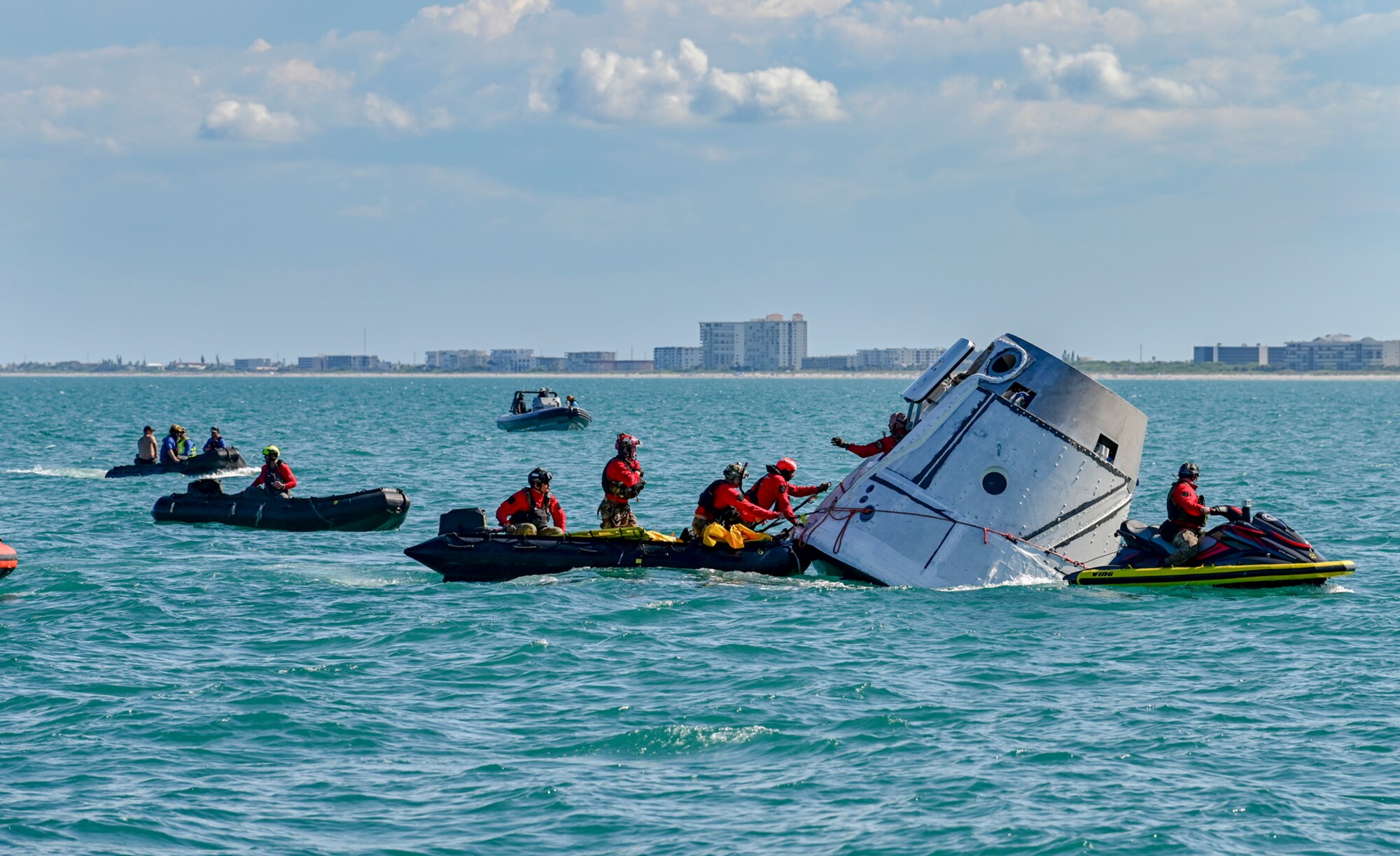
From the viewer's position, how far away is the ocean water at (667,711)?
37.9 ft

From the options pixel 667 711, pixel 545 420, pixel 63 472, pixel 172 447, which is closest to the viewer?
pixel 667 711

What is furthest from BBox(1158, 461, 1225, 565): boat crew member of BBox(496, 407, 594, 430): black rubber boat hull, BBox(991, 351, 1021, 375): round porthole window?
BBox(496, 407, 594, 430): black rubber boat hull

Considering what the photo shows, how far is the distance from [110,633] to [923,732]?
34.6 ft

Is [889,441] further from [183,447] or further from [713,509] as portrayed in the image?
[183,447]

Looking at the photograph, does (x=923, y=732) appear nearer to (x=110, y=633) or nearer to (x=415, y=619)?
(x=415, y=619)

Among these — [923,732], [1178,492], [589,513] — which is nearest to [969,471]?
[1178,492]

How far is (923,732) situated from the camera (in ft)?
46.3

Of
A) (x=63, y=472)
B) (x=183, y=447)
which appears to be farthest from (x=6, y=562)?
(x=63, y=472)

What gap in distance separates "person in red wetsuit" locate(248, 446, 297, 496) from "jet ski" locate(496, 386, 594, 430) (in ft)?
124

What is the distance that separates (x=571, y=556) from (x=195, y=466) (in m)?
22.8

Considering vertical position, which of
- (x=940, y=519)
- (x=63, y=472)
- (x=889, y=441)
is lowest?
(x=63, y=472)

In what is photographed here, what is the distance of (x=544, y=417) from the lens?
2736 inches

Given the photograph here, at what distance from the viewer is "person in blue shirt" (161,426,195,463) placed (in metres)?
41.7

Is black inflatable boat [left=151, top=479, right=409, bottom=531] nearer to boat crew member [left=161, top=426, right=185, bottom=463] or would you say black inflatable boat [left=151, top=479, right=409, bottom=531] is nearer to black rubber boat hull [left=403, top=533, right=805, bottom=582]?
black rubber boat hull [left=403, top=533, right=805, bottom=582]
